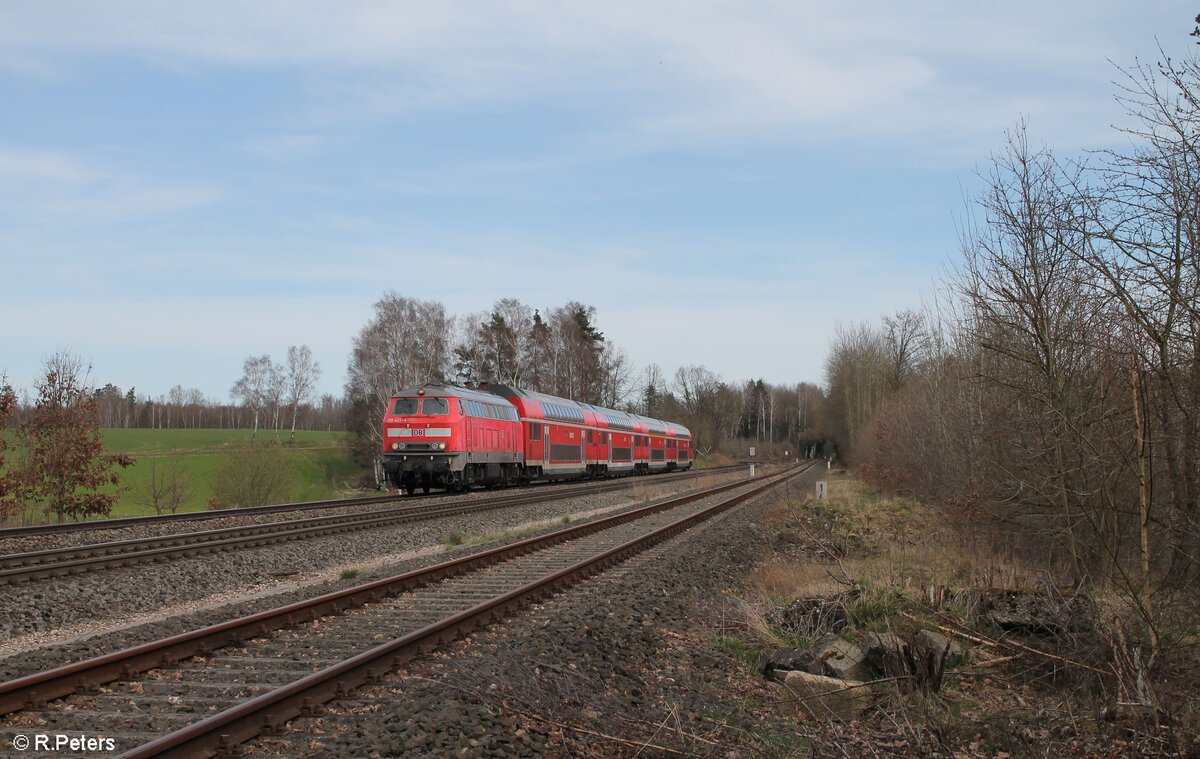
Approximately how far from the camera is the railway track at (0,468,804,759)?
15.5 ft

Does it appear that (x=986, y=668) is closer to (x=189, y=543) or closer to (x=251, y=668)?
(x=251, y=668)

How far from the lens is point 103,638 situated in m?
6.98

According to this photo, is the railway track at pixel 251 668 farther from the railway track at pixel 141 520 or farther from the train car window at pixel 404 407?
the train car window at pixel 404 407

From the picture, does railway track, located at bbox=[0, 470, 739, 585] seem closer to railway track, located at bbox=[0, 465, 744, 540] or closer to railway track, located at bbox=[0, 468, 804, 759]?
railway track, located at bbox=[0, 465, 744, 540]

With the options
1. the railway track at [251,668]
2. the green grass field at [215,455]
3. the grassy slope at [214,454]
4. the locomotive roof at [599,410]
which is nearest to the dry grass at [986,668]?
the railway track at [251,668]

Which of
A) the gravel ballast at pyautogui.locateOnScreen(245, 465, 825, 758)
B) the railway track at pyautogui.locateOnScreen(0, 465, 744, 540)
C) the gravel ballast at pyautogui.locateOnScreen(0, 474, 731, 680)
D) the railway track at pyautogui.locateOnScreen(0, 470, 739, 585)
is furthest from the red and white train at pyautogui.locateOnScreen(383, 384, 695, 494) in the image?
the gravel ballast at pyautogui.locateOnScreen(245, 465, 825, 758)

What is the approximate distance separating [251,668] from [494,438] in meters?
20.9

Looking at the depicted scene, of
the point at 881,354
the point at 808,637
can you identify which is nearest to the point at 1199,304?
the point at 808,637

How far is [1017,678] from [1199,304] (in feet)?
11.2

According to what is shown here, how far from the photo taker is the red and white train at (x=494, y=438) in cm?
2362

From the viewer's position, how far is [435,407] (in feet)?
78.1

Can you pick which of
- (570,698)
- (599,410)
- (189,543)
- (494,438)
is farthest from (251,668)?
(599,410)

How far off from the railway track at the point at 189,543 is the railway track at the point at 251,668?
165 inches

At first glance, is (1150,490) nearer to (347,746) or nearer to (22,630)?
(347,746)
